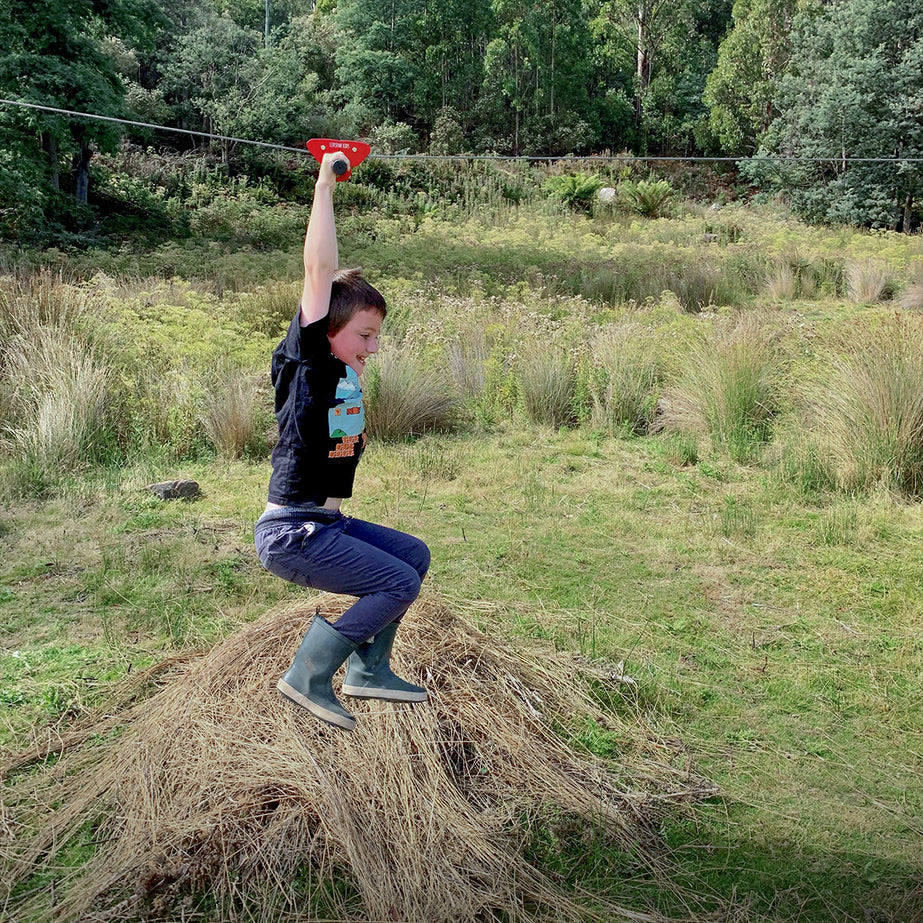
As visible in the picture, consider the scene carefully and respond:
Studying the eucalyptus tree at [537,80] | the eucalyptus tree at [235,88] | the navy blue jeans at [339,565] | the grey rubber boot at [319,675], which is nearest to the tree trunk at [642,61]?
the eucalyptus tree at [537,80]

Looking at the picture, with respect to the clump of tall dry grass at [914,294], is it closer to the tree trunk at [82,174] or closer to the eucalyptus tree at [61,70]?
the eucalyptus tree at [61,70]

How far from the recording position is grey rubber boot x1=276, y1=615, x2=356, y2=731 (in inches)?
94.7

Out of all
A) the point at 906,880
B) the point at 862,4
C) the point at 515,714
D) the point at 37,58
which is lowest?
the point at 906,880

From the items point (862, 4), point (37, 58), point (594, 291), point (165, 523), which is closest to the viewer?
point (165, 523)

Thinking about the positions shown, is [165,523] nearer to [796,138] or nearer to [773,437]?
[773,437]

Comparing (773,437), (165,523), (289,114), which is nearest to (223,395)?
(165,523)

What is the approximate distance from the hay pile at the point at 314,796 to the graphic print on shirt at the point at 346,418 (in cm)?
101

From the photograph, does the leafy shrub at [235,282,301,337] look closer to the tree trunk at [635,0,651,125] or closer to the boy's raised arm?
the boy's raised arm

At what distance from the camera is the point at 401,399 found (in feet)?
24.3

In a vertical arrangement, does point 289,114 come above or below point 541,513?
above

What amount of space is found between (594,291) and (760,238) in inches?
251

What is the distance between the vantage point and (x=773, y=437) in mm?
7047

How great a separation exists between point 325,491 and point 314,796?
3.02ft

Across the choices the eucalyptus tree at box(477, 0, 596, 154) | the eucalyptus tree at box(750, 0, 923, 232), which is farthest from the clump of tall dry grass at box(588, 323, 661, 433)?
the eucalyptus tree at box(477, 0, 596, 154)
